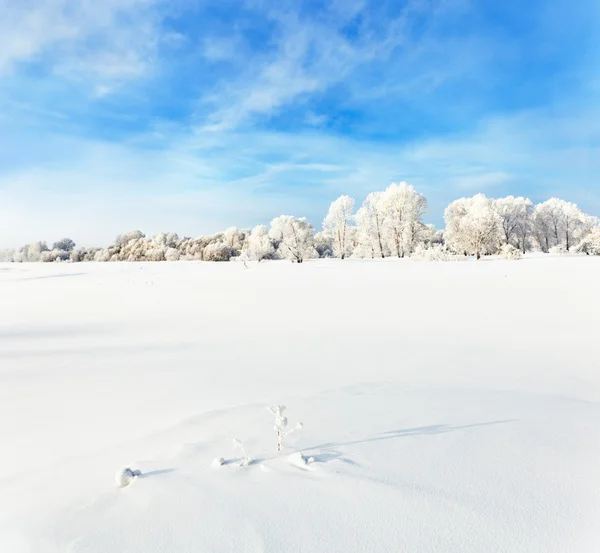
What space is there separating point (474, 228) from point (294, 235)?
2096 centimetres

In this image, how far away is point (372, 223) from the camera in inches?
1864

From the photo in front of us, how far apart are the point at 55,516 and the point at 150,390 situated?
2.23m

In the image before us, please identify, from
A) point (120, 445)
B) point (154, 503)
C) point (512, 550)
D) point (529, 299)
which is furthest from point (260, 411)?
point (529, 299)

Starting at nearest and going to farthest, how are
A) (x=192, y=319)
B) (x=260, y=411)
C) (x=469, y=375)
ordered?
(x=260, y=411)
(x=469, y=375)
(x=192, y=319)

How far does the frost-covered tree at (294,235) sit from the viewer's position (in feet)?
151

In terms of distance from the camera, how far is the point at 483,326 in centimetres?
725

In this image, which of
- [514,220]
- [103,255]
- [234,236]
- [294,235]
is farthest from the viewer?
[234,236]

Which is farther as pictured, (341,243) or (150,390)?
(341,243)

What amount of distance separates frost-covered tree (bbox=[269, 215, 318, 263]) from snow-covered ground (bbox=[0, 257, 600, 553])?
38988 mm

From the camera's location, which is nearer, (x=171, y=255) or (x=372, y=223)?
(x=372, y=223)

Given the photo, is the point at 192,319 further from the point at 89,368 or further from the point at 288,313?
the point at 89,368

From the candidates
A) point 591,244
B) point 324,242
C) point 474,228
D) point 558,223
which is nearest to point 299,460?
point 474,228

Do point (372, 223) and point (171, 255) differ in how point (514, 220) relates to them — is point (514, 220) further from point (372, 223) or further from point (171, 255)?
point (171, 255)

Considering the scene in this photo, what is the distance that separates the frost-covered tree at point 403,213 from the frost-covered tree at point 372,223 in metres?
1.23
